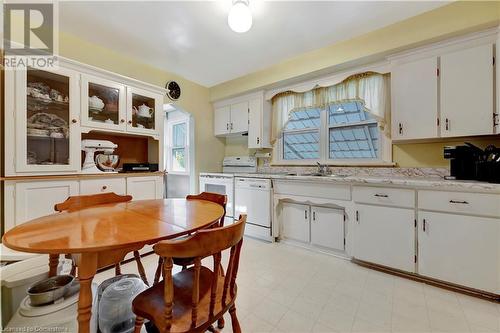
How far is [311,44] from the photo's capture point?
2605 millimetres

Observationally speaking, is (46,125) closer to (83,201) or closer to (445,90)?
(83,201)

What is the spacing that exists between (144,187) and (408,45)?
3.20 m

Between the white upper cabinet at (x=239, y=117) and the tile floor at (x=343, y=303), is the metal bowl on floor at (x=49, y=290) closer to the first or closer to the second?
the tile floor at (x=343, y=303)

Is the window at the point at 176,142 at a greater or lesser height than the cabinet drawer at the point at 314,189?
greater

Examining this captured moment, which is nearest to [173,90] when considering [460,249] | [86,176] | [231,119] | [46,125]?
[231,119]

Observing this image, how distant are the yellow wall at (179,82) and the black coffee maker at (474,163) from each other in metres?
3.26

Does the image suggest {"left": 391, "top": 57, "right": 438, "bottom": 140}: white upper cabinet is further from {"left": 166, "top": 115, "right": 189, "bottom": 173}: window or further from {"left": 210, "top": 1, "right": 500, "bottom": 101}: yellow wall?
{"left": 166, "top": 115, "right": 189, "bottom": 173}: window

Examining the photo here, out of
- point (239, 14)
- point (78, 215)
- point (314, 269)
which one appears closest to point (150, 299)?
point (78, 215)

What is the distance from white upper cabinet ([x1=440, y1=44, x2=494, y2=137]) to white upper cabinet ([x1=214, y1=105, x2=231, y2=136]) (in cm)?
284

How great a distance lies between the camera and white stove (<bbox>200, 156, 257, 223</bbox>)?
3.35 metres

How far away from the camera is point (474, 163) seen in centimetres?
194

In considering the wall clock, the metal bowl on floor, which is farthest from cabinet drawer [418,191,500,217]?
the wall clock

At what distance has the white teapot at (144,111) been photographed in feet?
8.76

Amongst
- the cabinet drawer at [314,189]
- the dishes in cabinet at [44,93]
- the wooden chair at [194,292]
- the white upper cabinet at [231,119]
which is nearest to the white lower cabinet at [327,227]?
the cabinet drawer at [314,189]
